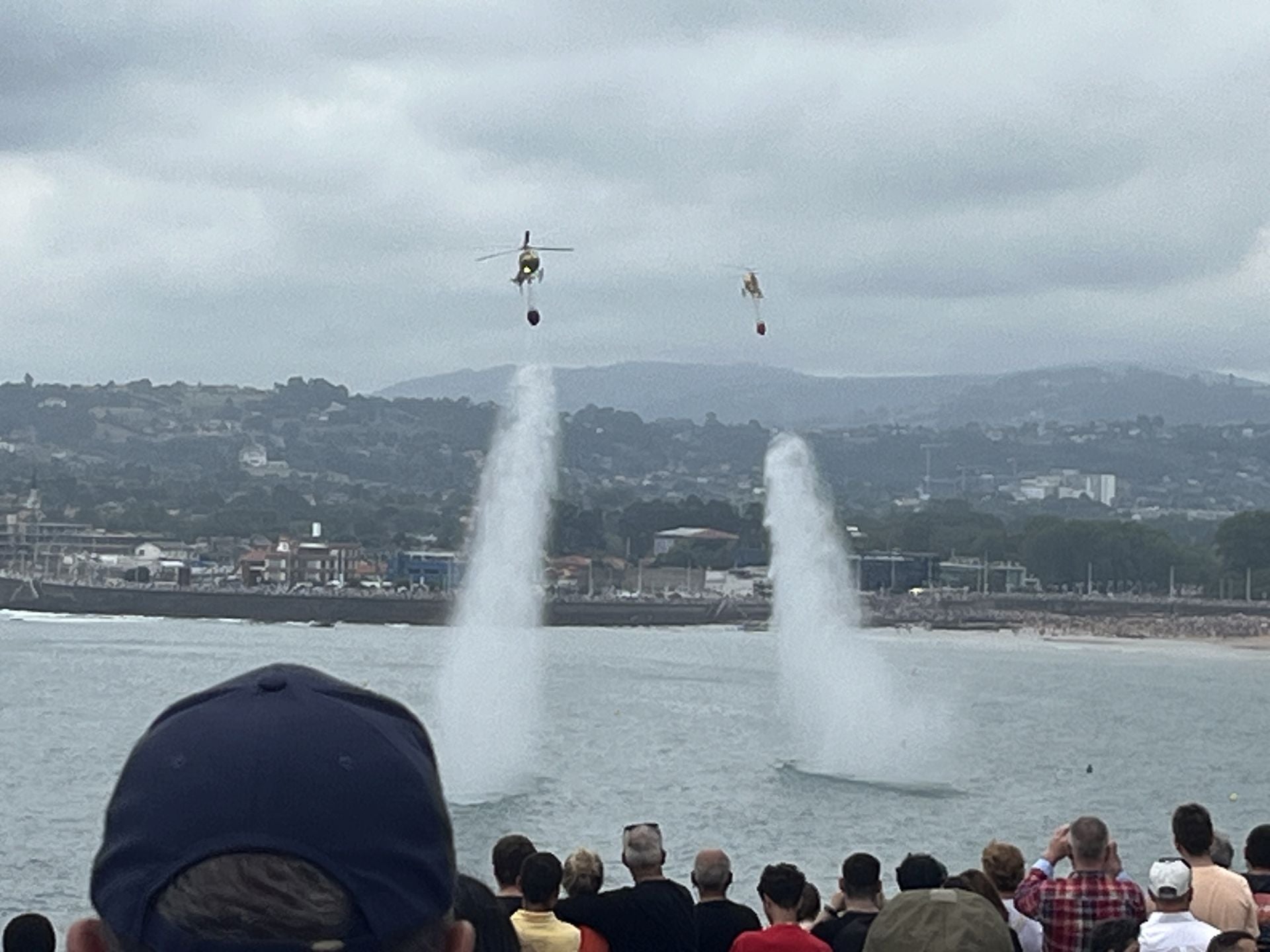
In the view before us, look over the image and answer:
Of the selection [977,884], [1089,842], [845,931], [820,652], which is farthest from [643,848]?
[820,652]

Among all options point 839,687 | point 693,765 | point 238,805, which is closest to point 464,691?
point 693,765

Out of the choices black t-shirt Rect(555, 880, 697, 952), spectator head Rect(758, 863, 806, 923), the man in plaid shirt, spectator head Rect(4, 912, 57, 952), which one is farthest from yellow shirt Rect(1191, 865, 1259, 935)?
spectator head Rect(4, 912, 57, 952)

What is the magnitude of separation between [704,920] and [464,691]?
2554 inches

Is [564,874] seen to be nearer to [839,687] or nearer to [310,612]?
[839,687]

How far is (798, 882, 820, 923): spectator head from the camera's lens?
11.4 metres

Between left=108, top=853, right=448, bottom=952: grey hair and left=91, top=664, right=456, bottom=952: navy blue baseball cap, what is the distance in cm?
1

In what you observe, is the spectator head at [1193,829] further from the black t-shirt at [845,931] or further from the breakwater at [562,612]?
the breakwater at [562,612]

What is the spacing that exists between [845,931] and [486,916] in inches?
242

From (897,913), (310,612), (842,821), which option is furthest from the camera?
(310,612)

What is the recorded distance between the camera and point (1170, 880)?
379 inches

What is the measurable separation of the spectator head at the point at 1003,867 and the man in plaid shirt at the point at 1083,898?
0.45 meters

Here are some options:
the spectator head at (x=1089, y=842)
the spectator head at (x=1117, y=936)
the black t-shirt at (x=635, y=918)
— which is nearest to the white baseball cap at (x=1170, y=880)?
the spectator head at (x=1117, y=936)

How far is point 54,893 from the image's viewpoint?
39906 millimetres

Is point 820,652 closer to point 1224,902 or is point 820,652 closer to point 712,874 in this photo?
point 712,874
